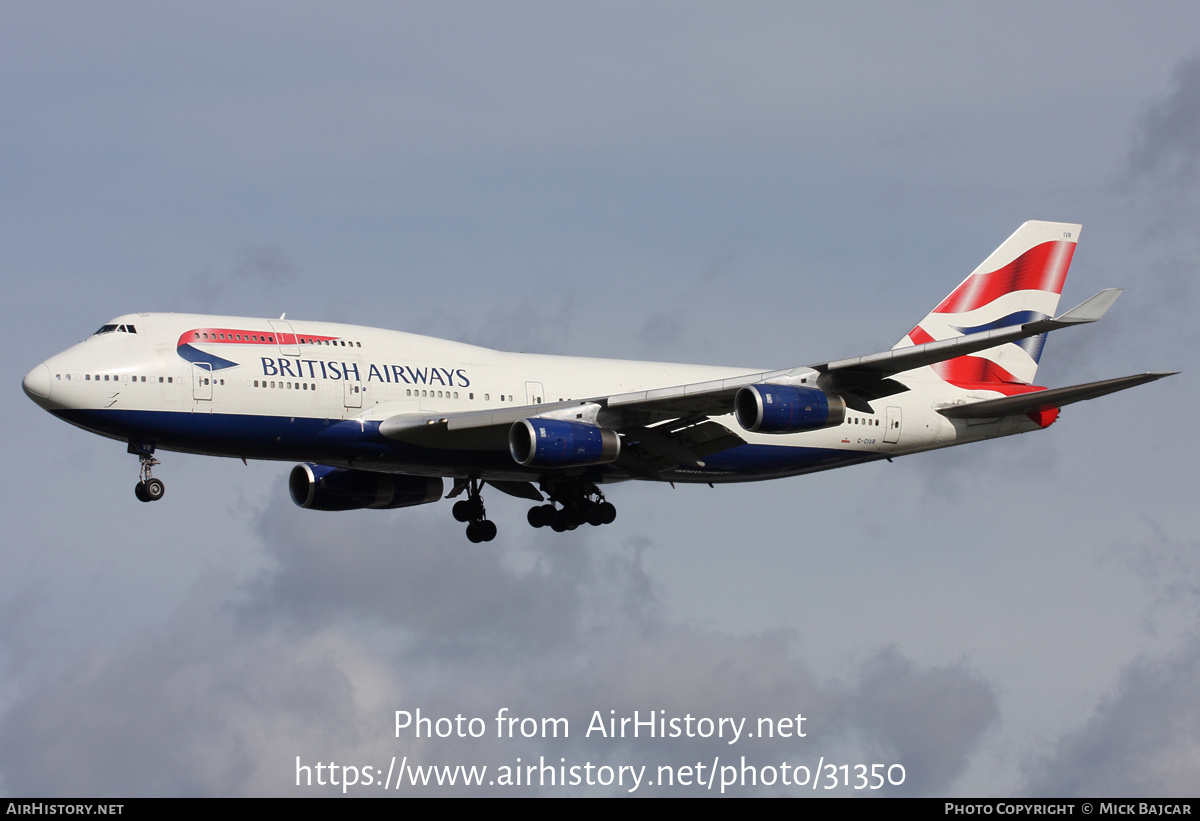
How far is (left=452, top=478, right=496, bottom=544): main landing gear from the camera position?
5106 centimetres

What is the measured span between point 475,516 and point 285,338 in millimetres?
11045

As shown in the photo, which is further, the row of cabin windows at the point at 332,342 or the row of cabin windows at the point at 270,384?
the row of cabin windows at the point at 332,342

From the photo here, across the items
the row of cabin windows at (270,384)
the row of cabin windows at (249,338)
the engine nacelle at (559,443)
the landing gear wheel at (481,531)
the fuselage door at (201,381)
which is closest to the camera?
the row of cabin windows at (270,384)

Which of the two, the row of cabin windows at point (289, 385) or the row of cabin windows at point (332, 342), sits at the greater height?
the row of cabin windows at point (332, 342)

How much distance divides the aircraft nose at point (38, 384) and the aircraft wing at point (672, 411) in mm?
9020

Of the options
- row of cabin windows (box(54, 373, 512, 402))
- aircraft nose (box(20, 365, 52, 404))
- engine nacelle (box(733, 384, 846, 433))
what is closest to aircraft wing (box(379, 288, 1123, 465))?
engine nacelle (box(733, 384, 846, 433))

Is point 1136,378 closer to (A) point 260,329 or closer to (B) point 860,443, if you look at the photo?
(B) point 860,443

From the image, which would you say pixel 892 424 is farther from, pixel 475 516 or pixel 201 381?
pixel 201 381

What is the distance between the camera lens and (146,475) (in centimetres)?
4194

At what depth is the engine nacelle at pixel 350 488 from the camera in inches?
1951

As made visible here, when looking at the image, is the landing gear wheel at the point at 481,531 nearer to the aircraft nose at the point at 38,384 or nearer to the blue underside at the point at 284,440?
the blue underside at the point at 284,440

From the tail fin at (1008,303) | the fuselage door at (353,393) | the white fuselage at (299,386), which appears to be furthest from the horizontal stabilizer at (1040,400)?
the fuselage door at (353,393)
